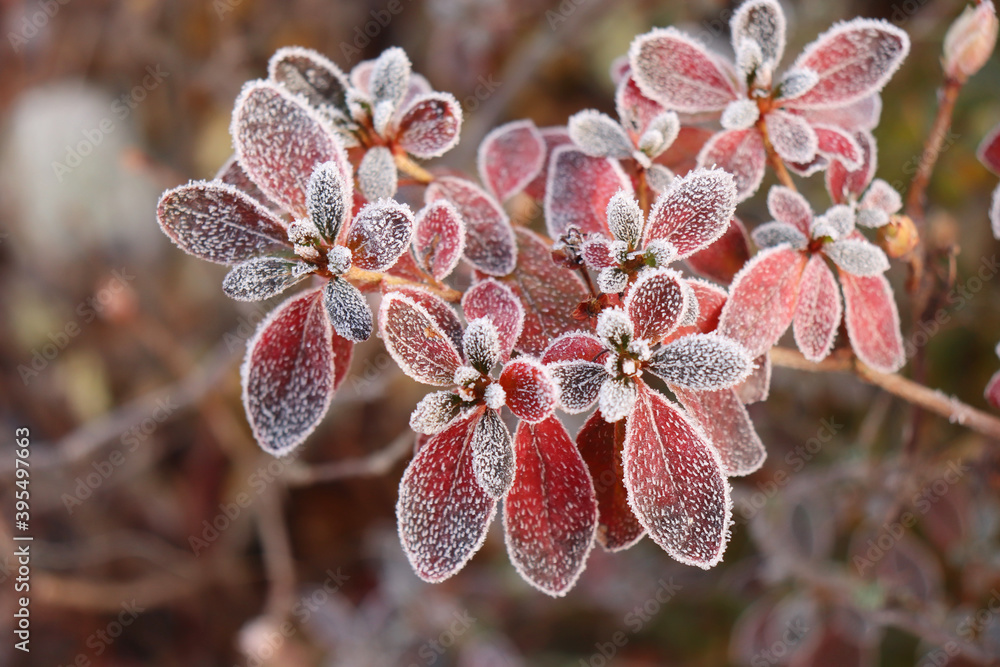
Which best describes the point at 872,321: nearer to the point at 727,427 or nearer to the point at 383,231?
the point at 727,427

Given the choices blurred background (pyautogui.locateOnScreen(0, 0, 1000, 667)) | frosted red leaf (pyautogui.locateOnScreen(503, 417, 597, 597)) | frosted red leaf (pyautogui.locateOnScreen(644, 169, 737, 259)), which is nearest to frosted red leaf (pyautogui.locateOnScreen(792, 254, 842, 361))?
frosted red leaf (pyautogui.locateOnScreen(644, 169, 737, 259))

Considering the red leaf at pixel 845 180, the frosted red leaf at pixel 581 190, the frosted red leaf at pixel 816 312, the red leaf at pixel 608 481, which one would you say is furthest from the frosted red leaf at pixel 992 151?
the red leaf at pixel 608 481

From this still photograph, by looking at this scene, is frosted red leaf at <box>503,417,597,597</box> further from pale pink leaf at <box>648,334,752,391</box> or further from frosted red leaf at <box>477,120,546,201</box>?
frosted red leaf at <box>477,120,546,201</box>

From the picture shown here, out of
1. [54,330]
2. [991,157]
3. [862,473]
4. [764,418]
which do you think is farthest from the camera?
[54,330]

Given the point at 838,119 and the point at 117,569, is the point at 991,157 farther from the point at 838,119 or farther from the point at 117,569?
the point at 117,569

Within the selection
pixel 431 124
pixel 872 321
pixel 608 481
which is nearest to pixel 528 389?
pixel 608 481

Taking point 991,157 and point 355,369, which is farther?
point 355,369

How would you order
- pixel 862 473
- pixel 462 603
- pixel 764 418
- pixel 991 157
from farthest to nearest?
pixel 462 603, pixel 764 418, pixel 862 473, pixel 991 157

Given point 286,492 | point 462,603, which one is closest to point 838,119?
point 462,603
